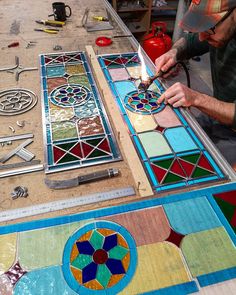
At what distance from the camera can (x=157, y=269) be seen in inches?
38.7

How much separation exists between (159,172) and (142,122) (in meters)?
0.42

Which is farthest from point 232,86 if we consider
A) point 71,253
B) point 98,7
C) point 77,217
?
point 98,7

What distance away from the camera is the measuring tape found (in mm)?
1152

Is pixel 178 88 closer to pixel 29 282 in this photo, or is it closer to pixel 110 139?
pixel 110 139

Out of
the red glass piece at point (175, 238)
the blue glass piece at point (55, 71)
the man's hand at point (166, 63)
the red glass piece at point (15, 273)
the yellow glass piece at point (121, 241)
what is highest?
the man's hand at point (166, 63)

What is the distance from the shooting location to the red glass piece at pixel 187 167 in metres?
1.34

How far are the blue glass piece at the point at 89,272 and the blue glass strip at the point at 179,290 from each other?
20cm

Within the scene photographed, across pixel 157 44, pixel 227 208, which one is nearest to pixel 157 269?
pixel 227 208

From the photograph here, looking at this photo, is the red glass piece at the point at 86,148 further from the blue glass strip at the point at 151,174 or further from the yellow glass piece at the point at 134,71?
the yellow glass piece at the point at 134,71

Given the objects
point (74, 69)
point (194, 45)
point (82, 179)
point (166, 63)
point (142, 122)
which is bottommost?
point (82, 179)

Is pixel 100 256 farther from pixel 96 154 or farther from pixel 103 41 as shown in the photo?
pixel 103 41

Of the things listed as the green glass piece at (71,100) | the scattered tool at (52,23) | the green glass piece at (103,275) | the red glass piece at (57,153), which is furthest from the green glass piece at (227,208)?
the scattered tool at (52,23)

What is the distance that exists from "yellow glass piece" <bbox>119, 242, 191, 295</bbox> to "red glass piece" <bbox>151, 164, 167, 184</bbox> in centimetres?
34

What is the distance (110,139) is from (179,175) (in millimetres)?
458
